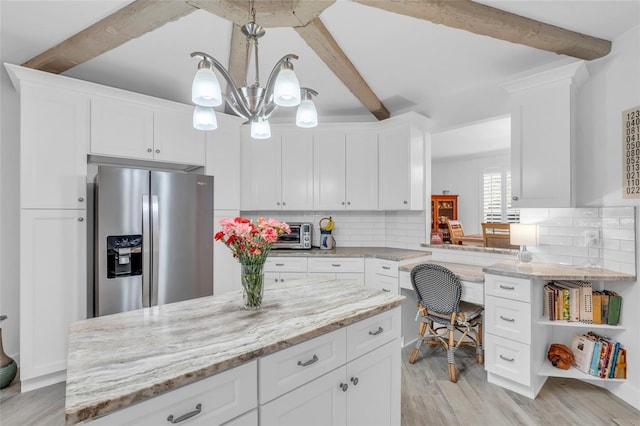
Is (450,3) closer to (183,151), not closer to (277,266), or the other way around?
(183,151)

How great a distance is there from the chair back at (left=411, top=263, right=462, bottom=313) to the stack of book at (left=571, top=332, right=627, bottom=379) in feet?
3.08

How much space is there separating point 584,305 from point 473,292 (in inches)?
28.7

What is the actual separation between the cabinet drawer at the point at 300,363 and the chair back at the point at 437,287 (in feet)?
4.66

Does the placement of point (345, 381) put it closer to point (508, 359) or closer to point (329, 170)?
point (508, 359)

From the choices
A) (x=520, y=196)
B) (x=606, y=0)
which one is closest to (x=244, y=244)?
(x=520, y=196)

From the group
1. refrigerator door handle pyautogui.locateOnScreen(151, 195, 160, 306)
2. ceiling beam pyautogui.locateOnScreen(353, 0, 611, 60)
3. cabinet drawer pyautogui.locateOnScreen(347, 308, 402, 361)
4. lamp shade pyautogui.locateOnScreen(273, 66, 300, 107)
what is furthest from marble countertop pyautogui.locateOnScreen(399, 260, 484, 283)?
refrigerator door handle pyautogui.locateOnScreen(151, 195, 160, 306)

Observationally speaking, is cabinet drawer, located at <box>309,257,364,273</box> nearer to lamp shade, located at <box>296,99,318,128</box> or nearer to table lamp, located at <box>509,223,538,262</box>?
table lamp, located at <box>509,223,538,262</box>

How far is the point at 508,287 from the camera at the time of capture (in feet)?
7.80

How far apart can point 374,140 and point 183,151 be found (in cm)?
204

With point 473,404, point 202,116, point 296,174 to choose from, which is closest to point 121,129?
point 202,116

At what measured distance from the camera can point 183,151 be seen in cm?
310

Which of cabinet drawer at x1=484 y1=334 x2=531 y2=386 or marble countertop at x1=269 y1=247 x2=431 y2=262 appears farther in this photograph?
marble countertop at x1=269 y1=247 x2=431 y2=262

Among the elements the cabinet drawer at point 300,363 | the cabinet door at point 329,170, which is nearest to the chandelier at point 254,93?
the cabinet drawer at point 300,363

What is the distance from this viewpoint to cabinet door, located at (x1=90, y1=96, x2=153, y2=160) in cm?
264
